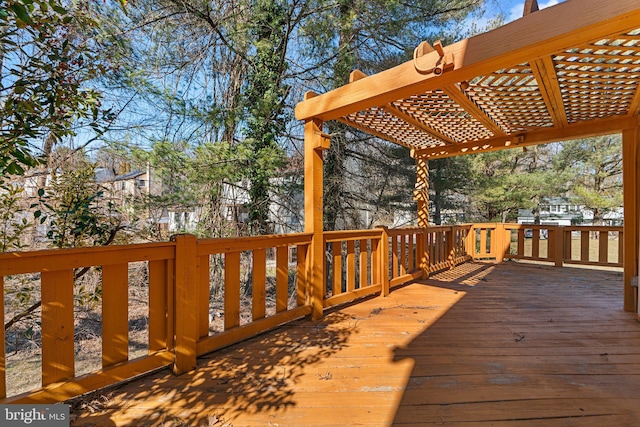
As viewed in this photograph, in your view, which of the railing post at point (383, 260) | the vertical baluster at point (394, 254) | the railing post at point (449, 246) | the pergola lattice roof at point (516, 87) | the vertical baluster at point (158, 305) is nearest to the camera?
the pergola lattice roof at point (516, 87)

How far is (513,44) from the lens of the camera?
69.4 inches

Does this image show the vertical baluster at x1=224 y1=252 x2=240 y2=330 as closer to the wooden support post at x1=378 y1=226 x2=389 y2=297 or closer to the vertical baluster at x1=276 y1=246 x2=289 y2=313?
the vertical baluster at x1=276 y1=246 x2=289 y2=313

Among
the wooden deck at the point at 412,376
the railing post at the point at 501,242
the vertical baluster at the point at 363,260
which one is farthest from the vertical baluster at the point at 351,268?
the railing post at the point at 501,242

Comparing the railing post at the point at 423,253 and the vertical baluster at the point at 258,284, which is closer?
the vertical baluster at the point at 258,284

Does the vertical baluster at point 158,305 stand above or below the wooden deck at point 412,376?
above

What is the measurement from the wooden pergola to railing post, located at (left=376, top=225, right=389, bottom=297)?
1.02 metres

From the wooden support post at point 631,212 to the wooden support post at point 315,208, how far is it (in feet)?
10.5

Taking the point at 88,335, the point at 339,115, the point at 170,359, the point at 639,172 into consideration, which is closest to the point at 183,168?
the point at 339,115

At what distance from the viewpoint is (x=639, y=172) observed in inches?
121

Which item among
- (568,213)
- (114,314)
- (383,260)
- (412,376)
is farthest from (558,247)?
(568,213)

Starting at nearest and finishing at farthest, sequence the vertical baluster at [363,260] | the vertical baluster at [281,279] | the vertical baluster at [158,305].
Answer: the vertical baluster at [158,305], the vertical baluster at [281,279], the vertical baluster at [363,260]

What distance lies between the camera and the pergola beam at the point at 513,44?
153cm

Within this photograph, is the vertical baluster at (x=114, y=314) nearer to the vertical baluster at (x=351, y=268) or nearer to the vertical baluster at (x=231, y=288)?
the vertical baluster at (x=231, y=288)

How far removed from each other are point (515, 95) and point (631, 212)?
6.14 ft
